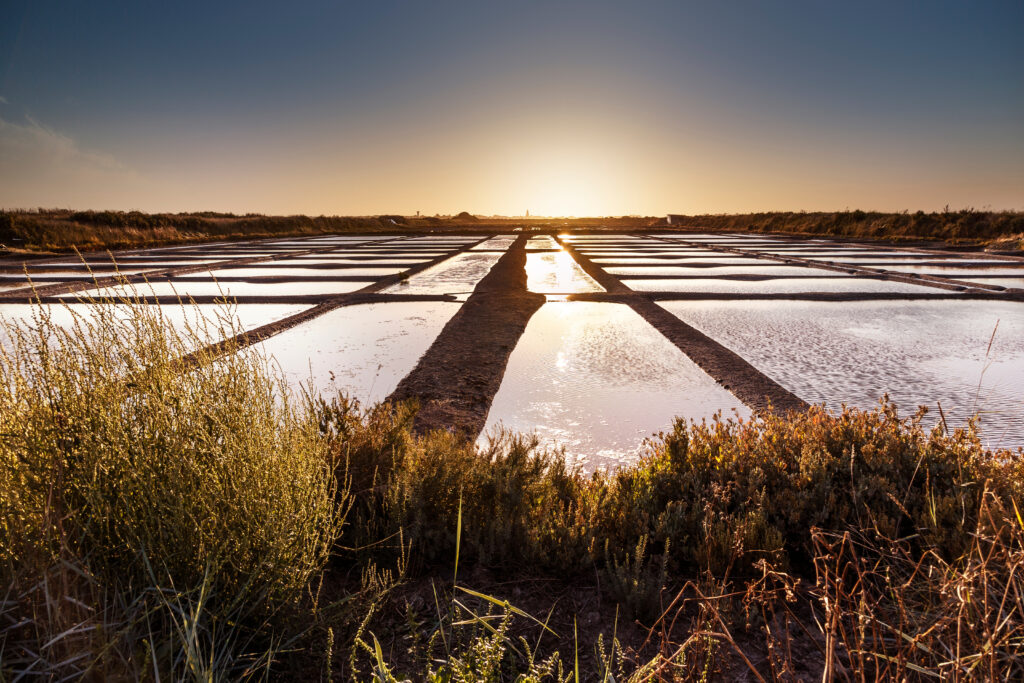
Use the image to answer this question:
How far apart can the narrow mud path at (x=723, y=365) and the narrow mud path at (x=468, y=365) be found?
6.01 ft

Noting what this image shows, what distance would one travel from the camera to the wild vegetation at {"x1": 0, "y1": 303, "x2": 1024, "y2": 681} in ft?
5.07

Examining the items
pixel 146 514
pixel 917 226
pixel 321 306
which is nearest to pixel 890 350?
pixel 146 514

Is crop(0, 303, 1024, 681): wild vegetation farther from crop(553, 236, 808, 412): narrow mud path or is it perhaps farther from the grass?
the grass

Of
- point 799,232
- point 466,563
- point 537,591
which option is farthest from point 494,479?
point 799,232

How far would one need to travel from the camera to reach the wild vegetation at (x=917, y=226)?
1061 inches

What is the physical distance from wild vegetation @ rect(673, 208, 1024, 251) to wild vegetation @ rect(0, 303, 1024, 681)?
26.5 meters

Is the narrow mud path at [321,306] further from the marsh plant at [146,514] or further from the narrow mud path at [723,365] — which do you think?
the narrow mud path at [723,365]

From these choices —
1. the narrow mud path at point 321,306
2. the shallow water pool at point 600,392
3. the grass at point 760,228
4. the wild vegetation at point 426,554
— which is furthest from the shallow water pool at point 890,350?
the grass at point 760,228

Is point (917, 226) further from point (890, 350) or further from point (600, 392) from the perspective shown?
point (600, 392)

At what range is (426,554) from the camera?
239cm

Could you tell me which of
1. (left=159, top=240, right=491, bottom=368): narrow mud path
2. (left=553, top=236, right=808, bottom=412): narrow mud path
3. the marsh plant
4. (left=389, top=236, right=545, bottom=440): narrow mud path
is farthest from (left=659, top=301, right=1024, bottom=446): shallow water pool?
(left=159, top=240, right=491, bottom=368): narrow mud path

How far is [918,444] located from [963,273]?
1411cm

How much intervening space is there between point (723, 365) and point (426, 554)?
3.99 metres

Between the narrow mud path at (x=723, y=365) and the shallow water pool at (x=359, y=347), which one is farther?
the shallow water pool at (x=359, y=347)
